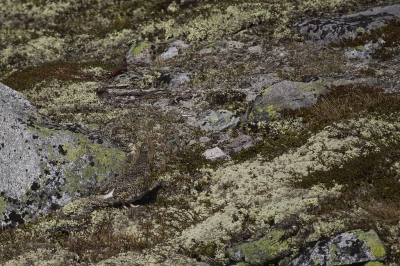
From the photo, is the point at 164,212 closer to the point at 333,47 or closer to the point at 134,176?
the point at 134,176

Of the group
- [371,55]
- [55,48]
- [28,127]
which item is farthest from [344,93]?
[55,48]

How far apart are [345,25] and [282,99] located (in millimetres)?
9345

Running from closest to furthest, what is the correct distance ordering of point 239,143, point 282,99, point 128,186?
point 128,186 < point 239,143 < point 282,99

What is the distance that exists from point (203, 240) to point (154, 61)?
15731 mm

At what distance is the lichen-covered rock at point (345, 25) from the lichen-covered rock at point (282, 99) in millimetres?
7285

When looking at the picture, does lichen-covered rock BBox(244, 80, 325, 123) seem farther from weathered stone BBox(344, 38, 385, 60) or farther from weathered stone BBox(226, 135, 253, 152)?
weathered stone BBox(344, 38, 385, 60)

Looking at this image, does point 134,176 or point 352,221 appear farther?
point 134,176

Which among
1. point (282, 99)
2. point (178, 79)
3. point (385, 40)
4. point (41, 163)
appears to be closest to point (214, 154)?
point (282, 99)

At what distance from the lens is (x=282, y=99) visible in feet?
52.5

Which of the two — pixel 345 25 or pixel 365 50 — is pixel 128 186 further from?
pixel 345 25

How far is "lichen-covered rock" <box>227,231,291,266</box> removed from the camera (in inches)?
370

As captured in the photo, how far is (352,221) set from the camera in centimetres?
945

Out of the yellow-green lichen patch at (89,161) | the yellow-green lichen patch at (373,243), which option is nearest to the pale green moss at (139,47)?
the yellow-green lichen patch at (89,161)

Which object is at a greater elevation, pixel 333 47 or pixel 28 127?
pixel 28 127
